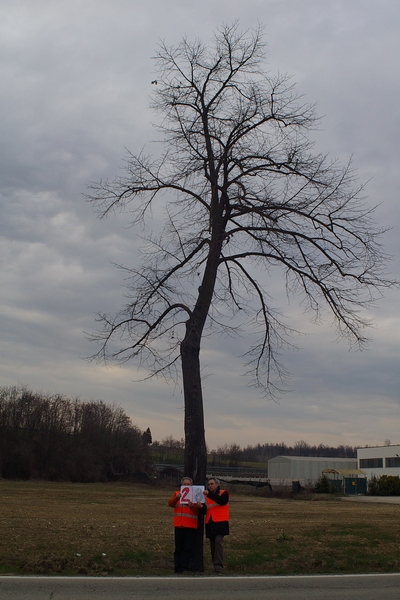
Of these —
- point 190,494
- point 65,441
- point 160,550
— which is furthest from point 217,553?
point 65,441

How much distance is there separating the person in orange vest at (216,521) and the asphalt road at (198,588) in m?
0.66

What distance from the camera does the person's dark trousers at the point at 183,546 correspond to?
999 centimetres

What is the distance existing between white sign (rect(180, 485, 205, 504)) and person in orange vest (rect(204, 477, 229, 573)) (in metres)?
0.14

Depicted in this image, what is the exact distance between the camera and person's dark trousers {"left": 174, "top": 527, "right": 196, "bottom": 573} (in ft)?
32.8

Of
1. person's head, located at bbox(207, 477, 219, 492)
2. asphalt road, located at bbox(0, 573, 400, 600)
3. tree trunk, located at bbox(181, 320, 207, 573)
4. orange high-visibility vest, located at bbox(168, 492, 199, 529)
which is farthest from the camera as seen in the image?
person's head, located at bbox(207, 477, 219, 492)

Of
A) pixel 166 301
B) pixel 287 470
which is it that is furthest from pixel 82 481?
pixel 166 301

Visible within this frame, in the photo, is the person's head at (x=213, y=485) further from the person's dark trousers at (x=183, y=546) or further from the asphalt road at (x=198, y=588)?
the asphalt road at (x=198, y=588)

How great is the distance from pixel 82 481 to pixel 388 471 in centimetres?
3775

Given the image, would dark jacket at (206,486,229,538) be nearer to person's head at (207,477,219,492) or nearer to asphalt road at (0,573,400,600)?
person's head at (207,477,219,492)

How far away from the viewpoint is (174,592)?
8203mm

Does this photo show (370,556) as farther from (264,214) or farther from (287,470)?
(287,470)

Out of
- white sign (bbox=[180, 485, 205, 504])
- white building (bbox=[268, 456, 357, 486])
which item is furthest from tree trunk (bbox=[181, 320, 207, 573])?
white building (bbox=[268, 456, 357, 486])

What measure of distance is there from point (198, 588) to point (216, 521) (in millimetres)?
1772

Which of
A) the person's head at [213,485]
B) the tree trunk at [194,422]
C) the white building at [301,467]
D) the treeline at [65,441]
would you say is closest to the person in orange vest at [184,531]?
the tree trunk at [194,422]
